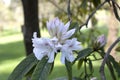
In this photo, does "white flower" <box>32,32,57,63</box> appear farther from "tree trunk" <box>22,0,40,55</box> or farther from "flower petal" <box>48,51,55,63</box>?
"tree trunk" <box>22,0,40,55</box>

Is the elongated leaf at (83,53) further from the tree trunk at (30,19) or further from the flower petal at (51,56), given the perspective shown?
the tree trunk at (30,19)

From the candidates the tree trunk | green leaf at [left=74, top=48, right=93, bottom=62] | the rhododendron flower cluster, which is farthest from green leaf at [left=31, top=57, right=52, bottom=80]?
the tree trunk

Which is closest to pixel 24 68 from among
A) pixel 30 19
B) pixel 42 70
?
pixel 42 70

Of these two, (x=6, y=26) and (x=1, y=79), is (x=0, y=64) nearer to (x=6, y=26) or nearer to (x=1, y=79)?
(x=1, y=79)

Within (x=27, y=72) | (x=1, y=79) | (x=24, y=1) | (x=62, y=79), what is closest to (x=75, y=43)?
(x=27, y=72)

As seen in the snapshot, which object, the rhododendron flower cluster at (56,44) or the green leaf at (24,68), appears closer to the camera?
the rhododendron flower cluster at (56,44)

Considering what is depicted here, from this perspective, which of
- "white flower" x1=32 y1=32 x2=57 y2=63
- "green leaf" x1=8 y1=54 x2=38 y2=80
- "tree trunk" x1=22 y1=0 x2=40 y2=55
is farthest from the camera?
"tree trunk" x1=22 y1=0 x2=40 y2=55

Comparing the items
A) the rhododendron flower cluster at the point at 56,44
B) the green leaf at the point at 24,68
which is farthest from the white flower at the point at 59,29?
the green leaf at the point at 24,68

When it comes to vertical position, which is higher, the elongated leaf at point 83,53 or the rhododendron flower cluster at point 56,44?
the rhododendron flower cluster at point 56,44
